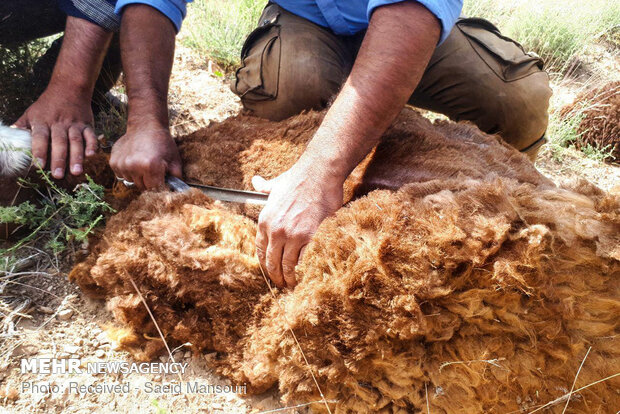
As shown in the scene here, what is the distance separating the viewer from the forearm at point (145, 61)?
7.59ft

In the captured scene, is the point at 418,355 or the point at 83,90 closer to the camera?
the point at 418,355

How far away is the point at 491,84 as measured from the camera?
2758 millimetres

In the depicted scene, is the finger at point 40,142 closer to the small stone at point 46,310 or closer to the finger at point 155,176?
the finger at point 155,176

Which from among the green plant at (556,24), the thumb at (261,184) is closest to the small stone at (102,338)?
the thumb at (261,184)

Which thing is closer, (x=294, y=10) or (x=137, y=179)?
(x=137, y=179)

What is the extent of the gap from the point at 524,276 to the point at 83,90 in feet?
7.81

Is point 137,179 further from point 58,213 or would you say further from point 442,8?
point 442,8

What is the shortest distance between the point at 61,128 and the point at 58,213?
430 mm

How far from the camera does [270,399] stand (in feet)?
5.64

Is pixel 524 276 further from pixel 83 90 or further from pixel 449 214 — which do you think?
pixel 83 90

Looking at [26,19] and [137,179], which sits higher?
[26,19]

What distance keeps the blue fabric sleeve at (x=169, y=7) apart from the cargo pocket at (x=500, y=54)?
1769 mm

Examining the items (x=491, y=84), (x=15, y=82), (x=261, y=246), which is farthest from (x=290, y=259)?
(x=15, y=82)

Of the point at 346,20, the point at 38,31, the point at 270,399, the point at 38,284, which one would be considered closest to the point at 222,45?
the point at 38,31
